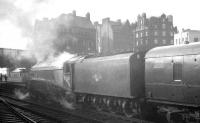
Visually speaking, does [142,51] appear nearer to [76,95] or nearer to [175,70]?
[175,70]

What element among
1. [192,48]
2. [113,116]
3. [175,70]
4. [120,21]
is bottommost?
[113,116]

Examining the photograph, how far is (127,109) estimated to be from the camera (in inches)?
526

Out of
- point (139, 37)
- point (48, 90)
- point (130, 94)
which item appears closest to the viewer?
point (130, 94)

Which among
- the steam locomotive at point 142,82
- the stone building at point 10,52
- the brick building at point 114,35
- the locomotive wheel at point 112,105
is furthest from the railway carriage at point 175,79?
the brick building at point 114,35

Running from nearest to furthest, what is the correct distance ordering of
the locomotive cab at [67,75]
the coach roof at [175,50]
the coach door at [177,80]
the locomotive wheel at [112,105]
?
the coach roof at [175,50]
the coach door at [177,80]
the locomotive wheel at [112,105]
the locomotive cab at [67,75]

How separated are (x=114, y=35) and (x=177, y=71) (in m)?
66.0

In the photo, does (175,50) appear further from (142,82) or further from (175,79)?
(142,82)

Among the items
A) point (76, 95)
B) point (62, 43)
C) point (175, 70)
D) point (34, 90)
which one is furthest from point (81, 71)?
point (62, 43)

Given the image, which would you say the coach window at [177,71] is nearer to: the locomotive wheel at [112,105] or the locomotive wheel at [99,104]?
the locomotive wheel at [112,105]

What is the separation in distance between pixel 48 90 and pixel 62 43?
29464 millimetres

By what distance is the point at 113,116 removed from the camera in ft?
43.5

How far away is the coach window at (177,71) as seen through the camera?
33.0ft

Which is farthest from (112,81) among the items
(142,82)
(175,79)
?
(175,79)

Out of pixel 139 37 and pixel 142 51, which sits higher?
pixel 139 37
